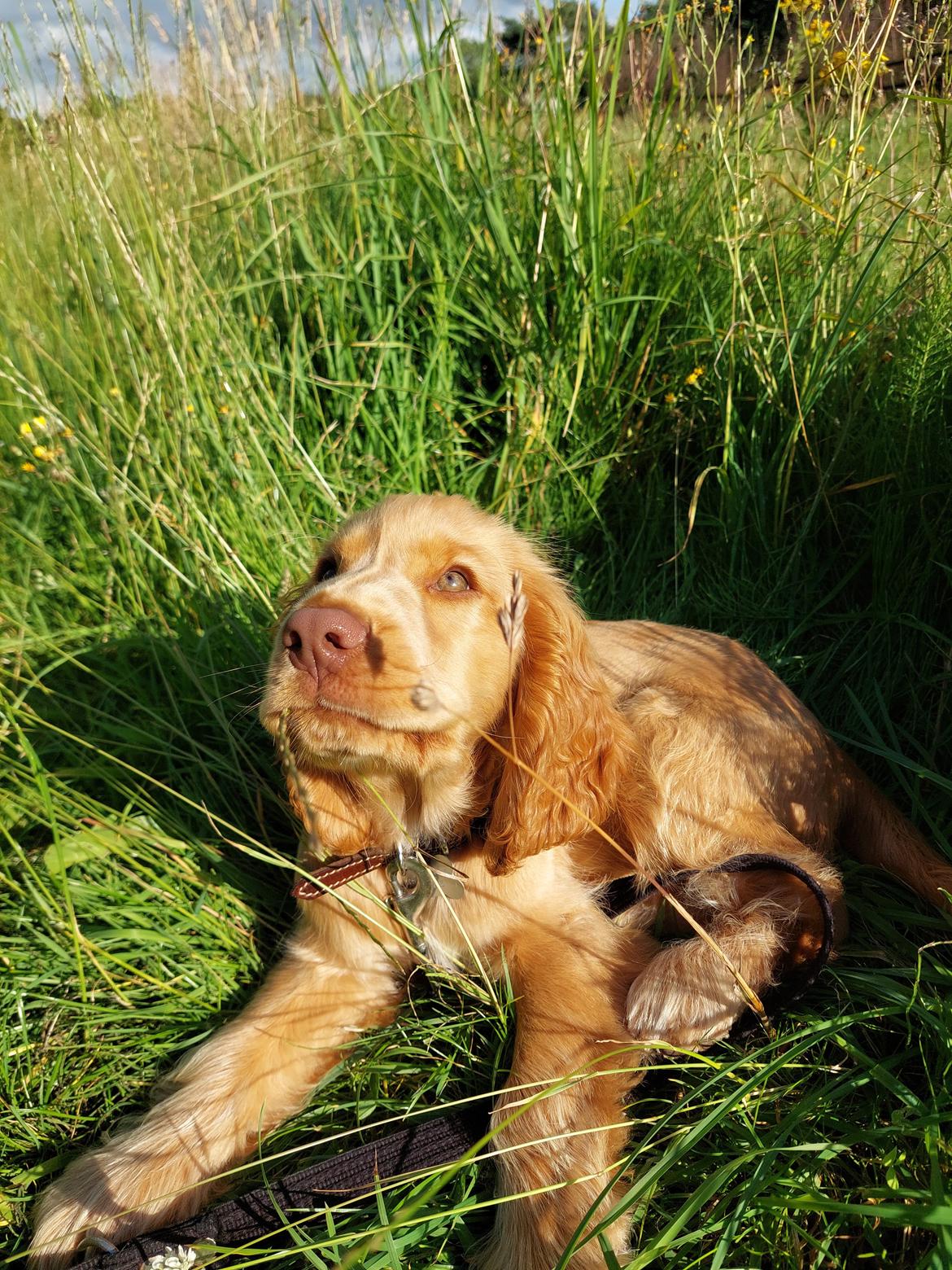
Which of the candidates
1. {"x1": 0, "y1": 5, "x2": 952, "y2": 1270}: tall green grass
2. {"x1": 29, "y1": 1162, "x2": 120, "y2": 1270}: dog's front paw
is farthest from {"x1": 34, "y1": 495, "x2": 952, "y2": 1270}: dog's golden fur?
{"x1": 0, "y1": 5, "x2": 952, "y2": 1270}: tall green grass

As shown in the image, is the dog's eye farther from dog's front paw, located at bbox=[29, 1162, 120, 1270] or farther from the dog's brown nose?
dog's front paw, located at bbox=[29, 1162, 120, 1270]

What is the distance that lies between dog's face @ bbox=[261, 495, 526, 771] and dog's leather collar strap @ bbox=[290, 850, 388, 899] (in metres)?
0.21

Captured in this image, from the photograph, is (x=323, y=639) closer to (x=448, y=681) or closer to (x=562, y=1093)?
(x=448, y=681)

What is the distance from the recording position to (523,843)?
68.5 inches

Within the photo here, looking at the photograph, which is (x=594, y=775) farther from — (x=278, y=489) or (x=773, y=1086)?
(x=278, y=489)

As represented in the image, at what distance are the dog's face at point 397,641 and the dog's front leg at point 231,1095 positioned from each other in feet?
1.61

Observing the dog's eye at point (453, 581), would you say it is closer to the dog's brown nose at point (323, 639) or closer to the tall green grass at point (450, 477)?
the dog's brown nose at point (323, 639)

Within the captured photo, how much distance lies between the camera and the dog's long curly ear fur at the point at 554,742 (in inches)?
68.4

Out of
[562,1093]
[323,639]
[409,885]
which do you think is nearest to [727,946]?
[562,1093]

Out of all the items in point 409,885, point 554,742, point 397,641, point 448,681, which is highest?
point 397,641

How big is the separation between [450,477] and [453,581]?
1385 millimetres

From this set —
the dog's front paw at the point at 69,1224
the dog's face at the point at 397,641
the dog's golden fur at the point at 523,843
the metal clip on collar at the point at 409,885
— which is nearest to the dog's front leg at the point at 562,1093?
the dog's golden fur at the point at 523,843

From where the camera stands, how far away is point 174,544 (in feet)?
8.81

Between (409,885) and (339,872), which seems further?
(409,885)
